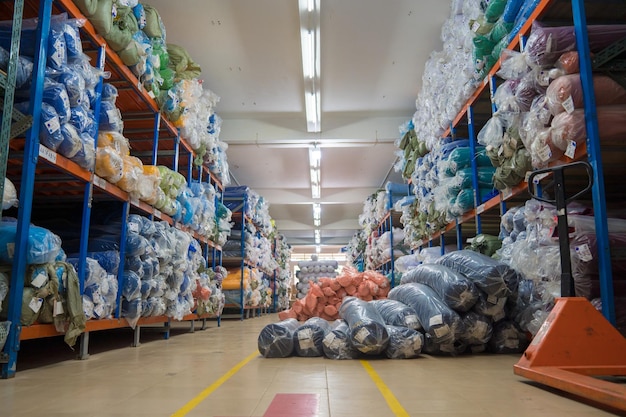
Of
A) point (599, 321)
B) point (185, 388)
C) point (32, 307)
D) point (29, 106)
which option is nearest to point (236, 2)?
point (29, 106)

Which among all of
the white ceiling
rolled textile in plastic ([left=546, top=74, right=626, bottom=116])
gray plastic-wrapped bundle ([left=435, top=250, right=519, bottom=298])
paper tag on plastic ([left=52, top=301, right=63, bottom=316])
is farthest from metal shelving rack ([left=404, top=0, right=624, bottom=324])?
paper tag on plastic ([left=52, top=301, right=63, bottom=316])

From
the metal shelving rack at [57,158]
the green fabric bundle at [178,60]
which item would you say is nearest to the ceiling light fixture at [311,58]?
the green fabric bundle at [178,60]

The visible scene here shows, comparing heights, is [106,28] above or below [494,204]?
above

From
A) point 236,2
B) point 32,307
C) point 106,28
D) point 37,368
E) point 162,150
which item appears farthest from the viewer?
point 162,150

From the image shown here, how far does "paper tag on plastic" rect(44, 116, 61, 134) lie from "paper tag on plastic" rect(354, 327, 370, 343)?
10.1 ft

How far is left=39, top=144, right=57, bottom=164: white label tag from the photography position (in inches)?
141

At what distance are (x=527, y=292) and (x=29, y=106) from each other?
471 centimetres

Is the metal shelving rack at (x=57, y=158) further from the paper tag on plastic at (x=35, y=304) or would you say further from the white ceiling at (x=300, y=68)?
the white ceiling at (x=300, y=68)

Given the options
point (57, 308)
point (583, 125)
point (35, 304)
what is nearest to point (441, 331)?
point (583, 125)

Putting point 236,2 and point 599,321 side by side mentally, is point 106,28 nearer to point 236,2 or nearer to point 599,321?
point 236,2

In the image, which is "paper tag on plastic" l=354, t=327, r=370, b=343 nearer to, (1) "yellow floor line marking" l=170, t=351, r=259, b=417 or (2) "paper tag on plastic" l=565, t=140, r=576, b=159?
(1) "yellow floor line marking" l=170, t=351, r=259, b=417

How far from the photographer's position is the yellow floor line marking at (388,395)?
223cm

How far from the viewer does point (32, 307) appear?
3.42m

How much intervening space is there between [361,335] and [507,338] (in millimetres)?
1572
